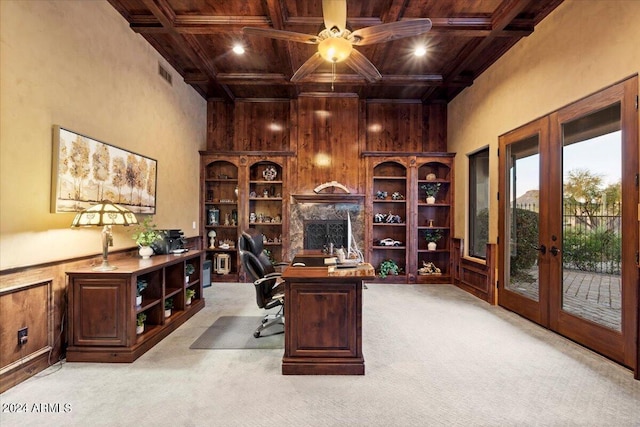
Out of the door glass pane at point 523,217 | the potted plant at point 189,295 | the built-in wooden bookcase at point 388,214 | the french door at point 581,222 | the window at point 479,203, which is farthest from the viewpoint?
the built-in wooden bookcase at point 388,214

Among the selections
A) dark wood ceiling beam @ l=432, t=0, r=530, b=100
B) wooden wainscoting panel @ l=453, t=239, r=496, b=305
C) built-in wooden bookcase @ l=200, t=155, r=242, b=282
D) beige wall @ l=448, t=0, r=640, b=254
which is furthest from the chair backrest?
dark wood ceiling beam @ l=432, t=0, r=530, b=100

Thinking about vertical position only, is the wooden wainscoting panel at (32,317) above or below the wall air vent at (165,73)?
below

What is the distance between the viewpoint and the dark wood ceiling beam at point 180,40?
3.29 meters

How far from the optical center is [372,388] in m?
2.24

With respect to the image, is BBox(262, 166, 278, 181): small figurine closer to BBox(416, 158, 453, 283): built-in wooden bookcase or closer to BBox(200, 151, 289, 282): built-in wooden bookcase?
BBox(200, 151, 289, 282): built-in wooden bookcase

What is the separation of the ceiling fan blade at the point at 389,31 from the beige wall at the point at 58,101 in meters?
2.60

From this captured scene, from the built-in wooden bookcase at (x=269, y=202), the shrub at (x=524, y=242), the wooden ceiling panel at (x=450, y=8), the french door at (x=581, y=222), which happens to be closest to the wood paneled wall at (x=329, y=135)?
the built-in wooden bookcase at (x=269, y=202)

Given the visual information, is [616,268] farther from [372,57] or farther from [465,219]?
[372,57]

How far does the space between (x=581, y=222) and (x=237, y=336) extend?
3798 mm

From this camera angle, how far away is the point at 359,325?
2463 millimetres

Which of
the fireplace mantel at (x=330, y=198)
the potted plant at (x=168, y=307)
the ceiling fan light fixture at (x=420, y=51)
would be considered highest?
the ceiling fan light fixture at (x=420, y=51)

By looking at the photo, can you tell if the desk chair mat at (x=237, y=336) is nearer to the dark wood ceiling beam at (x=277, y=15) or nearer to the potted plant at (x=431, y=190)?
the dark wood ceiling beam at (x=277, y=15)

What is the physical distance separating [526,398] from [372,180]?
14.1ft

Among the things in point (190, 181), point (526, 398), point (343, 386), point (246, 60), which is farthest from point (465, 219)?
point (190, 181)
